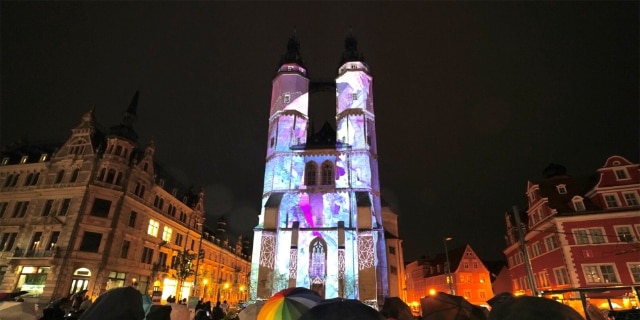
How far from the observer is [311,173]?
3647cm

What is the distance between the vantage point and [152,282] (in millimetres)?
36906

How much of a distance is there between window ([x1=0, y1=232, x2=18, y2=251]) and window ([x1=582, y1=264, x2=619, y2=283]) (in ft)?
171

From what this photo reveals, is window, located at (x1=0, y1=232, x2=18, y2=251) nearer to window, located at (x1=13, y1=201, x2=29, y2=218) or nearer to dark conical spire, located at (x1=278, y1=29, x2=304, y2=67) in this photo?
window, located at (x1=13, y1=201, x2=29, y2=218)

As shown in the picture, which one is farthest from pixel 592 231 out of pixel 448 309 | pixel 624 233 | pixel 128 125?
pixel 128 125

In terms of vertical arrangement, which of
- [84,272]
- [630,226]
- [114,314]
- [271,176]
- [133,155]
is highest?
[133,155]

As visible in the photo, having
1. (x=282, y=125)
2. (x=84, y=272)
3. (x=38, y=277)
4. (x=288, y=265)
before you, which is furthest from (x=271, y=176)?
(x=38, y=277)

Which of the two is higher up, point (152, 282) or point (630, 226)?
point (630, 226)

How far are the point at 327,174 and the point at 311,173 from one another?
1833 mm

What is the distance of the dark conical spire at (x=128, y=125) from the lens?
35.3 meters

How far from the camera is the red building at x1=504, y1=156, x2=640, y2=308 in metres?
25.4

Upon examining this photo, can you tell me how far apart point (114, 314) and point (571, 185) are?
38.5m

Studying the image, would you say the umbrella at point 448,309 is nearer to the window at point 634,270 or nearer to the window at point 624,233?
the window at point 634,270

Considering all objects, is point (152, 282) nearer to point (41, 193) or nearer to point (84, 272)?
point (84, 272)

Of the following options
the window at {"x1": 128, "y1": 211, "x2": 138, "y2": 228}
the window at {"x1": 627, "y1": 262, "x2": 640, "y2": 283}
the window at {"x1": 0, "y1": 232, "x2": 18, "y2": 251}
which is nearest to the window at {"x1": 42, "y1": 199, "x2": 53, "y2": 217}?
the window at {"x1": 0, "y1": 232, "x2": 18, "y2": 251}
